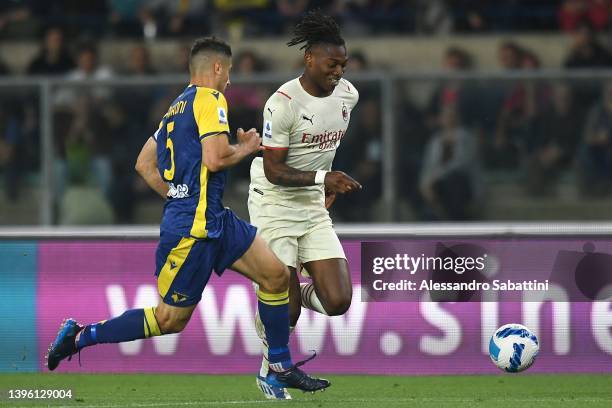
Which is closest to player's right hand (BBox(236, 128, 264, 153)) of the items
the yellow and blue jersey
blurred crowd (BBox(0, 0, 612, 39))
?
the yellow and blue jersey

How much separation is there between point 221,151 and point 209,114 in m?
0.23

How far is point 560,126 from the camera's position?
39.8 feet

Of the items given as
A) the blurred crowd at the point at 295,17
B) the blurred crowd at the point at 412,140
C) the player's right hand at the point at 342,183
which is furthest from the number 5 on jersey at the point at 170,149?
the blurred crowd at the point at 295,17

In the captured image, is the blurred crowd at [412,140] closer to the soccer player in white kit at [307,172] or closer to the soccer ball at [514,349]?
the soccer player in white kit at [307,172]

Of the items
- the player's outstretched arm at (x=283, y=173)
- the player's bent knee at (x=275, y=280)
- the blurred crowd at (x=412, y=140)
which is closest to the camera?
the player's bent knee at (x=275, y=280)

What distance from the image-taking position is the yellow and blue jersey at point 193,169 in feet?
26.0

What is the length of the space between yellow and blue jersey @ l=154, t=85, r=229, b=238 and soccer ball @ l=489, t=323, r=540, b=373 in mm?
1954

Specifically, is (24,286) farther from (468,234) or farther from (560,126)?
(560,126)

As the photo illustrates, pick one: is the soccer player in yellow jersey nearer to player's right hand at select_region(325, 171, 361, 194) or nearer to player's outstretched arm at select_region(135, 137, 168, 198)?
player's outstretched arm at select_region(135, 137, 168, 198)

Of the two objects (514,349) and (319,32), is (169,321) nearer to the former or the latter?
(319,32)

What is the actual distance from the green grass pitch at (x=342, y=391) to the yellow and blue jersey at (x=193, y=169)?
1057 mm

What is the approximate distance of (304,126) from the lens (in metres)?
8.71

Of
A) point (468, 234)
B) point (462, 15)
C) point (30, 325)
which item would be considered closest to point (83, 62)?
point (462, 15)

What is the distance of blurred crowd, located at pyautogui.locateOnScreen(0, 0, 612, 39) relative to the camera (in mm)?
15625
